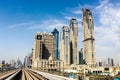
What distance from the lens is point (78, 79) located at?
44.2 metres
